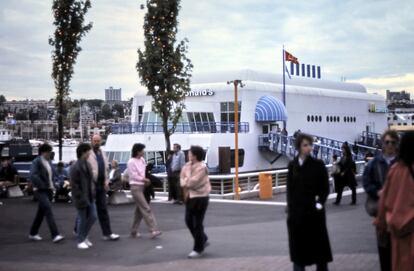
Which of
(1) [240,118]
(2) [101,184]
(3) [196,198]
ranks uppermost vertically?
(1) [240,118]

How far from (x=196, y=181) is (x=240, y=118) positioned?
112 ft

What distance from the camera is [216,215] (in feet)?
49.7

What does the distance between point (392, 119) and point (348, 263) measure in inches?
4532

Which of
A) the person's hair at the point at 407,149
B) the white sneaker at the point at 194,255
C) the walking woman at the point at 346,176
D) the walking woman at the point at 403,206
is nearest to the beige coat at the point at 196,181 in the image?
the white sneaker at the point at 194,255

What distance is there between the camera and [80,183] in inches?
393

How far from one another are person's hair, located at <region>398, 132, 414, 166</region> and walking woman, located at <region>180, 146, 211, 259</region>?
4565mm

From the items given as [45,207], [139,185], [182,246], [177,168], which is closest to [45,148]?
[45,207]

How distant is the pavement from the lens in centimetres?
858

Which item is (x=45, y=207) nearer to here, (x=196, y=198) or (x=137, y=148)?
(x=137, y=148)

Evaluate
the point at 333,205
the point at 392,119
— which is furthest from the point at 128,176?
the point at 392,119

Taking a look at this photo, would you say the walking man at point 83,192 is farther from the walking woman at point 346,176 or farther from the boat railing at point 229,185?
the boat railing at point 229,185

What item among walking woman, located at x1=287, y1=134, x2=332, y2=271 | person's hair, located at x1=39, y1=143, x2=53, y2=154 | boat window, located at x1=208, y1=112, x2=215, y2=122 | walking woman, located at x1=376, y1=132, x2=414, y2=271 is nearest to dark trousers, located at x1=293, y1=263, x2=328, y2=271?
walking woman, located at x1=287, y1=134, x2=332, y2=271

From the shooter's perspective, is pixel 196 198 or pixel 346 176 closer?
pixel 196 198

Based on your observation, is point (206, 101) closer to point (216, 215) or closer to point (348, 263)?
point (216, 215)
